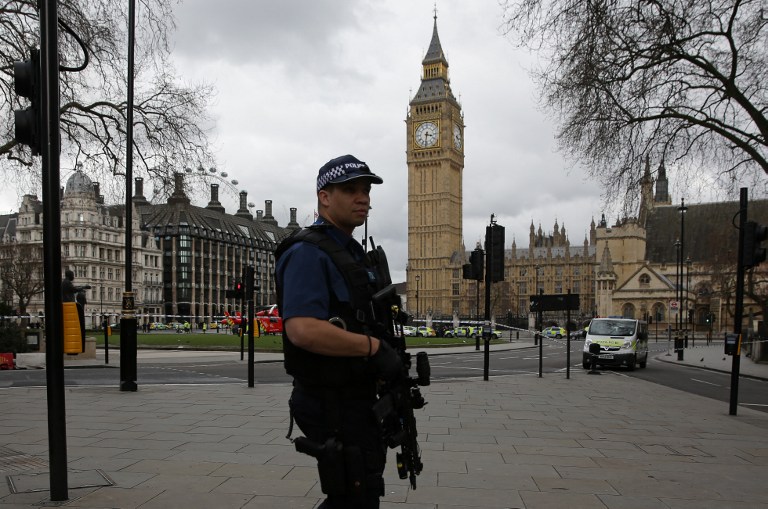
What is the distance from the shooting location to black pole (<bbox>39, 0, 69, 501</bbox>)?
4582 mm

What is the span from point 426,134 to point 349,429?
128011 millimetres

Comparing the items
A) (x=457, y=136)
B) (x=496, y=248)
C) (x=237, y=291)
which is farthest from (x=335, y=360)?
(x=457, y=136)

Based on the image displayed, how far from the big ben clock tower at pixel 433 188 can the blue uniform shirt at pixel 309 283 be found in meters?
123

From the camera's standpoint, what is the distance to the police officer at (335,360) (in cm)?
274

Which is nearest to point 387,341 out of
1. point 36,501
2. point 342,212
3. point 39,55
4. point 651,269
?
point 342,212

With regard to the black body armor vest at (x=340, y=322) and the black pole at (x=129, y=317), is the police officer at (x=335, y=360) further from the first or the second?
the black pole at (x=129, y=317)

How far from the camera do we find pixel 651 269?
92312 mm

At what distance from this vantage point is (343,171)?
304 cm

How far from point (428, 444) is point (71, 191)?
3318 inches

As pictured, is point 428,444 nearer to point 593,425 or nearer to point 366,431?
point 593,425

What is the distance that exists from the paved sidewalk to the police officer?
1.98m

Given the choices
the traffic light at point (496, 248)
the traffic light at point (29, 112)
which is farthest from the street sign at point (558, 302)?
the traffic light at point (29, 112)

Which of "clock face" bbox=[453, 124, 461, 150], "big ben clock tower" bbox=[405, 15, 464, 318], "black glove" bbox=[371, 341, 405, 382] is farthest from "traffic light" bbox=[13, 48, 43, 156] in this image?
"clock face" bbox=[453, 124, 461, 150]

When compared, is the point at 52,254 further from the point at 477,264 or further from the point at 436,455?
the point at 477,264
